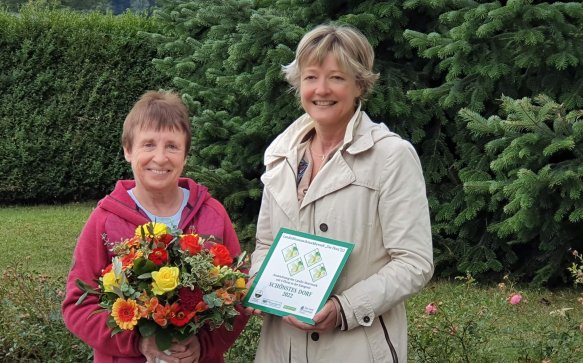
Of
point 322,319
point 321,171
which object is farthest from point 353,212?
point 322,319

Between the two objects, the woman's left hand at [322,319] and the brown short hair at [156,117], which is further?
the brown short hair at [156,117]

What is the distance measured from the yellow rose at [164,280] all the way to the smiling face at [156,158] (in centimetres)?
40

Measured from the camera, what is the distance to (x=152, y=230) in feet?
9.59

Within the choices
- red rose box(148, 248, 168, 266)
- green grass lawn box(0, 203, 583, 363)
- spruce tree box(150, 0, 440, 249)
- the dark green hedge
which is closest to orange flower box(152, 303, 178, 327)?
red rose box(148, 248, 168, 266)

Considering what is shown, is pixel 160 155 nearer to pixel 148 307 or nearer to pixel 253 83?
pixel 148 307

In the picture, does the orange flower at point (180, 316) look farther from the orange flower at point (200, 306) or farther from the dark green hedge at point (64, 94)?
the dark green hedge at point (64, 94)

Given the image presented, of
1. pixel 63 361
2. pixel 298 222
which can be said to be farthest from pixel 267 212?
pixel 63 361

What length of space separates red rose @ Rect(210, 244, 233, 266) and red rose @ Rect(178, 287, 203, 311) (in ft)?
0.45

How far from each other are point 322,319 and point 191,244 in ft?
1.63

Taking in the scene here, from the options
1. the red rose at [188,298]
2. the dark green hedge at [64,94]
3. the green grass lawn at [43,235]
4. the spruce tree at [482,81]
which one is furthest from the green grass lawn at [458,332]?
the dark green hedge at [64,94]

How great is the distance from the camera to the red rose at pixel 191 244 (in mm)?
2922

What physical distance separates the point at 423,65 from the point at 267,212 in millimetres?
4677

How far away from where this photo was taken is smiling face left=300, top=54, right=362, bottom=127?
3082mm

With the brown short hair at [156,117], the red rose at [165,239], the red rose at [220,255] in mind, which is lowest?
the red rose at [220,255]
